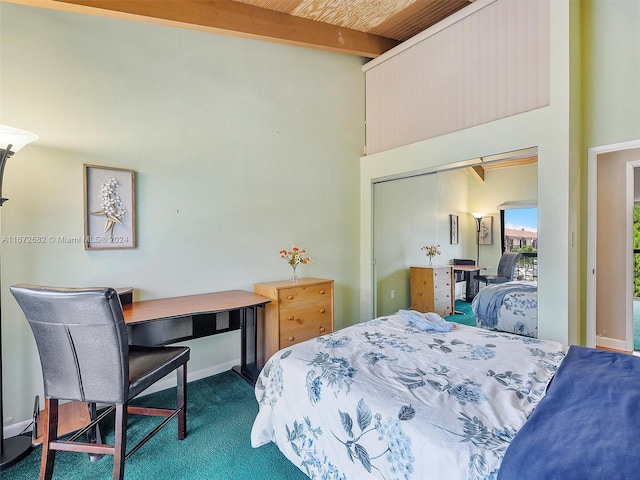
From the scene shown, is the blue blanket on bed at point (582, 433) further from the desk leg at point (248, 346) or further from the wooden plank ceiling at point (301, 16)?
the wooden plank ceiling at point (301, 16)

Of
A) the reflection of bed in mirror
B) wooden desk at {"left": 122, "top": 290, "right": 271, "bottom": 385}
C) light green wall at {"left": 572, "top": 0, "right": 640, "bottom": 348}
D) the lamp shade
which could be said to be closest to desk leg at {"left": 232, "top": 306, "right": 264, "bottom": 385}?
wooden desk at {"left": 122, "top": 290, "right": 271, "bottom": 385}

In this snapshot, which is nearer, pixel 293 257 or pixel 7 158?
pixel 7 158

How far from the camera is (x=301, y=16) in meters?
3.26

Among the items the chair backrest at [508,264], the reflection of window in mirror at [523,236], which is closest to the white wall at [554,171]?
the reflection of window in mirror at [523,236]

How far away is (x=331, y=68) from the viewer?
3.90 metres

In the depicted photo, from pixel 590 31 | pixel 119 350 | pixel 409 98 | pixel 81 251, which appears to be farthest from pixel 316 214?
pixel 590 31

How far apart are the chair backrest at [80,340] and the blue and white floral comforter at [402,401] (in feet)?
2.52

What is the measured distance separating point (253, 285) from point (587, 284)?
319 centimetres

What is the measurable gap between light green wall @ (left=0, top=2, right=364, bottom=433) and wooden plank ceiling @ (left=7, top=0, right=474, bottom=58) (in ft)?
0.70

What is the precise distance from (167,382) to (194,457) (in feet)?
3.50

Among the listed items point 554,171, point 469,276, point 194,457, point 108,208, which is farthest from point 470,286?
point 108,208

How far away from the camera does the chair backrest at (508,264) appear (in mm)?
2943

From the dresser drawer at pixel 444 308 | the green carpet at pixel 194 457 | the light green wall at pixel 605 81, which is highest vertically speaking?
the light green wall at pixel 605 81

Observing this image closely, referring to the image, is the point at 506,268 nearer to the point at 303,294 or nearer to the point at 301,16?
the point at 303,294
